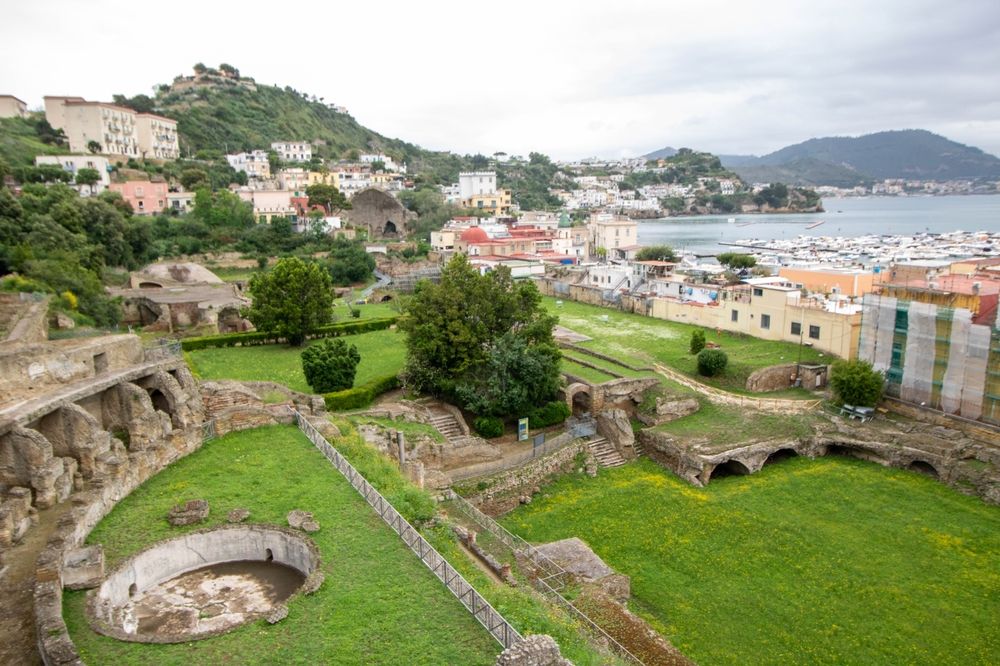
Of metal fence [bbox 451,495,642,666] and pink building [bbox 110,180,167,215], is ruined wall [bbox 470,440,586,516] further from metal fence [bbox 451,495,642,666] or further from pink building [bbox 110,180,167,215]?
pink building [bbox 110,180,167,215]

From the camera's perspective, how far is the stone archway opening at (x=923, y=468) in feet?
75.3

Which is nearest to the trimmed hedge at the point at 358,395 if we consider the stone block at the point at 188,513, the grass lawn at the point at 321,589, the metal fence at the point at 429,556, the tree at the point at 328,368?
the tree at the point at 328,368

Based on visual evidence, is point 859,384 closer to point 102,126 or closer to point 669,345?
point 669,345

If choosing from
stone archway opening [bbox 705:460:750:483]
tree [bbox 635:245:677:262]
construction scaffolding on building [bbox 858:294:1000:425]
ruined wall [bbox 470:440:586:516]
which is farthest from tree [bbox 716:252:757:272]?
ruined wall [bbox 470:440:586:516]

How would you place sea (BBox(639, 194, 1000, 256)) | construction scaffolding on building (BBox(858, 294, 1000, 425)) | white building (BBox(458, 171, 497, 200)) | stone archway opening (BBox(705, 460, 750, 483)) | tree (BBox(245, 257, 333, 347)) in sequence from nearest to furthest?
construction scaffolding on building (BBox(858, 294, 1000, 425))
stone archway opening (BBox(705, 460, 750, 483))
tree (BBox(245, 257, 333, 347))
white building (BBox(458, 171, 497, 200))
sea (BBox(639, 194, 1000, 256))

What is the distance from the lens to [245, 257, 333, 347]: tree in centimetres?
3341

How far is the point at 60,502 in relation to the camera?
52.0 feet

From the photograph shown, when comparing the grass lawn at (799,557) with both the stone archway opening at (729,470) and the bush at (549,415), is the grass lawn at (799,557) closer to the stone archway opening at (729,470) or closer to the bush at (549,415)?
the stone archway opening at (729,470)

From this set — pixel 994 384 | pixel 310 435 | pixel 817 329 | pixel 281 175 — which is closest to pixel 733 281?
pixel 817 329

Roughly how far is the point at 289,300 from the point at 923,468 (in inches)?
1163

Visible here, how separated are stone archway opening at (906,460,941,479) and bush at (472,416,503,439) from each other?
50.8 feet

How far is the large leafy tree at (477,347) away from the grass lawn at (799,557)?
4.57m

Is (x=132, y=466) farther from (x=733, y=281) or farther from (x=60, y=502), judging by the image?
(x=733, y=281)

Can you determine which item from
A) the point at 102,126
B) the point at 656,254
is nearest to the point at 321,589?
the point at 656,254
